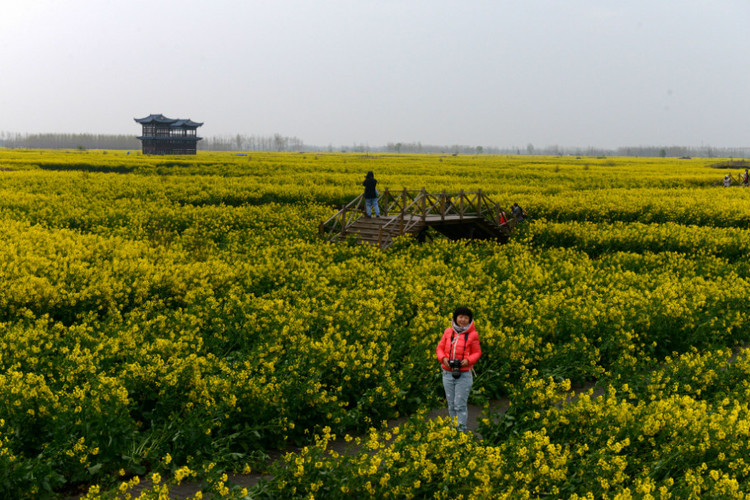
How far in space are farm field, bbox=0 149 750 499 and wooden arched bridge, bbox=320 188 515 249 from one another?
947 mm

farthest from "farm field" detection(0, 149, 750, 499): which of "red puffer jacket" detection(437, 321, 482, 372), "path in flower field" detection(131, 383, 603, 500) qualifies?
"red puffer jacket" detection(437, 321, 482, 372)

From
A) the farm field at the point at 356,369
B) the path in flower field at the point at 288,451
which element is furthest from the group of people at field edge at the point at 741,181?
the path in flower field at the point at 288,451

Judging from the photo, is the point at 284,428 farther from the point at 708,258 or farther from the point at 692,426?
the point at 708,258

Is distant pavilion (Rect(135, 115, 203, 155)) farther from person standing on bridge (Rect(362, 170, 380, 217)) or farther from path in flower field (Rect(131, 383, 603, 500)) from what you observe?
path in flower field (Rect(131, 383, 603, 500))

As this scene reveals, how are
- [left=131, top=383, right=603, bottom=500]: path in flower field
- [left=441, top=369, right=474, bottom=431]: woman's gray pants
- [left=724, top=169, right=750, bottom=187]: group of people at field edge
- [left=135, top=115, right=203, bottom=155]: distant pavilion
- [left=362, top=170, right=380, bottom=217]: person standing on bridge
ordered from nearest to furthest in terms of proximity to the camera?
[left=131, top=383, right=603, bottom=500]: path in flower field, [left=441, top=369, right=474, bottom=431]: woman's gray pants, [left=362, top=170, right=380, bottom=217]: person standing on bridge, [left=724, top=169, right=750, bottom=187]: group of people at field edge, [left=135, top=115, right=203, bottom=155]: distant pavilion

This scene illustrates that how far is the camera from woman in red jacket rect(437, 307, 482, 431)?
8.53m

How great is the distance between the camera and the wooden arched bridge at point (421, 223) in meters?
23.8

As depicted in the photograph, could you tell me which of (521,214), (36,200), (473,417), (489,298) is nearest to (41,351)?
(473,417)

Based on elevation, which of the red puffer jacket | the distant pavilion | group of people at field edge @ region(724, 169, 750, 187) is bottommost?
the red puffer jacket

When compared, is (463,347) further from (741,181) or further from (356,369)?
(741,181)

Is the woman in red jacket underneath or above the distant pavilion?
underneath

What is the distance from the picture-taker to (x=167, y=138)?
117m

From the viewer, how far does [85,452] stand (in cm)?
756

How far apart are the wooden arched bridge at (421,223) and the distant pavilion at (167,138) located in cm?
9820
